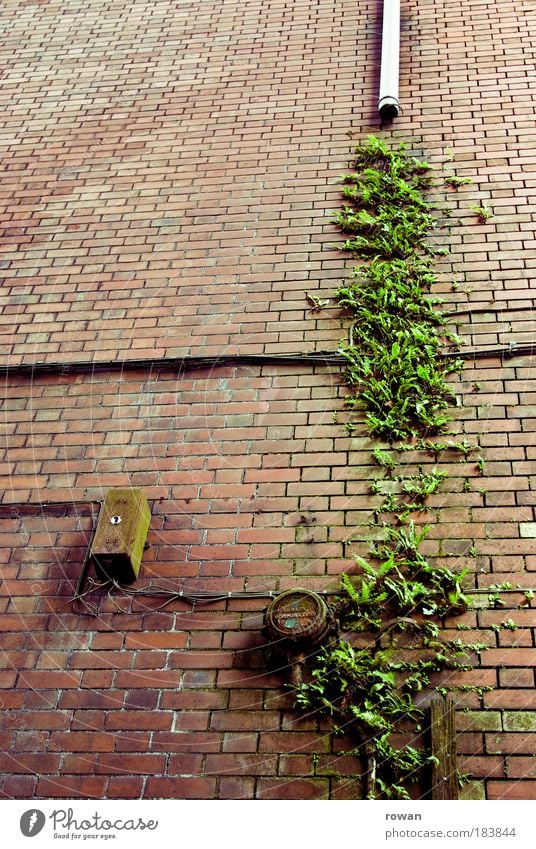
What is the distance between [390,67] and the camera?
4766mm

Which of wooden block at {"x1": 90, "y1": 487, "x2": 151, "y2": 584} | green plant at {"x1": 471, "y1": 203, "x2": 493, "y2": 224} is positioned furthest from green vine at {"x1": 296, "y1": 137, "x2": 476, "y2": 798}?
wooden block at {"x1": 90, "y1": 487, "x2": 151, "y2": 584}

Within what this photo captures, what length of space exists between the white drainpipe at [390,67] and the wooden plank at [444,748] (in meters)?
3.37

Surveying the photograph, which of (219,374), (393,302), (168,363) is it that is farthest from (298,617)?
(393,302)

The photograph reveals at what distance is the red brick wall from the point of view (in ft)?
9.80

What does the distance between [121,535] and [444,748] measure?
1.46 meters

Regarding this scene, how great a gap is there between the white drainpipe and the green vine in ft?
0.88

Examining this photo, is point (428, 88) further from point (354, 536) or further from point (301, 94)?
point (354, 536)

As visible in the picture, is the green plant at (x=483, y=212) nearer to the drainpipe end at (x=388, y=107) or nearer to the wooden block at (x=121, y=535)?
the drainpipe end at (x=388, y=107)

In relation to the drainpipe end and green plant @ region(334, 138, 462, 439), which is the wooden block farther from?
the drainpipe end

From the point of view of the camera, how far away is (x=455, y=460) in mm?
3461

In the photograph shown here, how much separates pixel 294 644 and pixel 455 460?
3.55 ft

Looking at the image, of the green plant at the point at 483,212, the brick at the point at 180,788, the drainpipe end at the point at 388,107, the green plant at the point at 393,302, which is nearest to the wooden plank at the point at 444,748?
the brick at the point at 180,788

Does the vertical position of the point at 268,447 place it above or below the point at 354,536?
above
